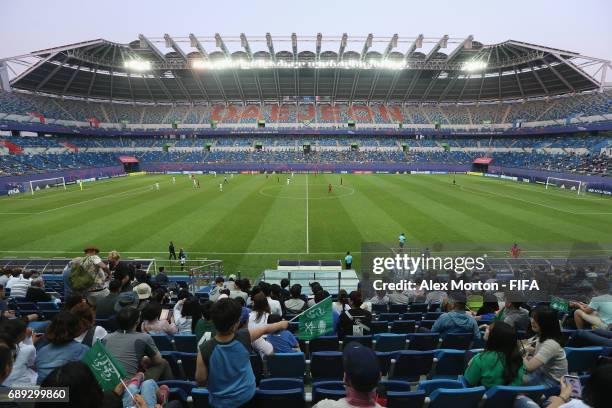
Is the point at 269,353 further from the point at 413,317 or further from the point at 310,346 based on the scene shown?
the point at 413,317

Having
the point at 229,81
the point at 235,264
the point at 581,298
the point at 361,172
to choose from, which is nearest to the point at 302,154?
the point at 361,172

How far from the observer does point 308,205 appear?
34875mm

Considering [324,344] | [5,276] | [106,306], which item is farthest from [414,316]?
[5,276]

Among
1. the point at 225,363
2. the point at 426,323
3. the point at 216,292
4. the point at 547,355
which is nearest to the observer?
the point at 225,363

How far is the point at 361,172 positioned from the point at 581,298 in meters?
63.6

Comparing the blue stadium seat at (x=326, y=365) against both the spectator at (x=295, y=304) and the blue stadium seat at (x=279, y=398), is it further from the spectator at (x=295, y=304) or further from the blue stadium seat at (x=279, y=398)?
the spectator at (x=295, y=304)

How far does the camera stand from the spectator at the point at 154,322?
19.1 feet

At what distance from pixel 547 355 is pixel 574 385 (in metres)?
0.74

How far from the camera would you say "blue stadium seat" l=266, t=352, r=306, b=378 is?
17.3ft

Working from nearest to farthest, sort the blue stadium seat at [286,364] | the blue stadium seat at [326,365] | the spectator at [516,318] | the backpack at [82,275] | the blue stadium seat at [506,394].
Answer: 1. the blue stadium seat at [506,394]
2. the blue stadium seat at [286,364]
3. the blue stadium seat at [326,365]
4. the spectator at [516,318]
5. the backpack at [82,275]

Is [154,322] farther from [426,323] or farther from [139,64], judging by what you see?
[139,64]

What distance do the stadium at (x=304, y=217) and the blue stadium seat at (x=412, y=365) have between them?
0.03 meters

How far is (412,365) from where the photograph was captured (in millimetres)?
5977

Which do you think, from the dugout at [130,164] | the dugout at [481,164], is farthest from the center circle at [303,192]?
the dugout at [130,164]
